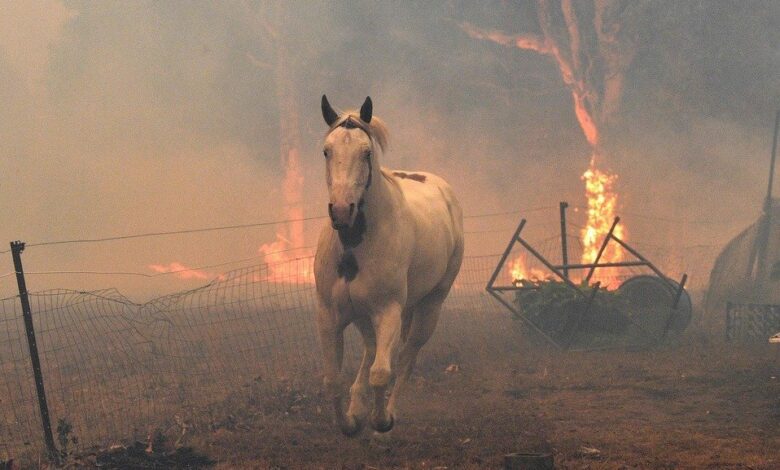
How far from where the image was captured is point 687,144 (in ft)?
128

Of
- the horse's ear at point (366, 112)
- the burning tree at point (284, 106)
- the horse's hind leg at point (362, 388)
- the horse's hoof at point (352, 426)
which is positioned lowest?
the horse's hoof at point (352, 426)

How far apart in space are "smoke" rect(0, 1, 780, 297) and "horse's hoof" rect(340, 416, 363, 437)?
32.2 meters

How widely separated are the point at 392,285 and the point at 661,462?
2.89m

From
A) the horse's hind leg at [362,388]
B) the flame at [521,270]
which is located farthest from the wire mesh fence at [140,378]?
the flame at [521,270]

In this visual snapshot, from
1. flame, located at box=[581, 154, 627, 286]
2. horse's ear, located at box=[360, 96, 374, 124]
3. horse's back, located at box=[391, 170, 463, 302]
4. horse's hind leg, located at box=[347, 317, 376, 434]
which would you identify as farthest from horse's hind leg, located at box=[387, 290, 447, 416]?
flame, located at box=[581, 154, 627, 286]

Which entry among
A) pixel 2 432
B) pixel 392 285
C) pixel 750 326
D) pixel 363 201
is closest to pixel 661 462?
pixel 392 285

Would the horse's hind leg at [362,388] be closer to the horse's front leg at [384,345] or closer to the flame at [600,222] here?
the horse's front leg at [384,345]

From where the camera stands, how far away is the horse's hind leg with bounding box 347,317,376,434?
26.9 feet

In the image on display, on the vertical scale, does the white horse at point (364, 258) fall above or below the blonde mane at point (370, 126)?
below

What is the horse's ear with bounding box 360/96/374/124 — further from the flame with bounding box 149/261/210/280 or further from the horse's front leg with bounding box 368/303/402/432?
the flame with bounding box 149/261/210/280

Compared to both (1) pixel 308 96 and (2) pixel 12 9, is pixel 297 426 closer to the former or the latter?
(1) pixel 308 96

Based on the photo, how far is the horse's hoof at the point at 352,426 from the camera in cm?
811

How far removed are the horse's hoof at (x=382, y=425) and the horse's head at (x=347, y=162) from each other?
7.30 feet

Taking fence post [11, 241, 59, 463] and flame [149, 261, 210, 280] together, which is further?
flame [149, 261, 210, 280]
